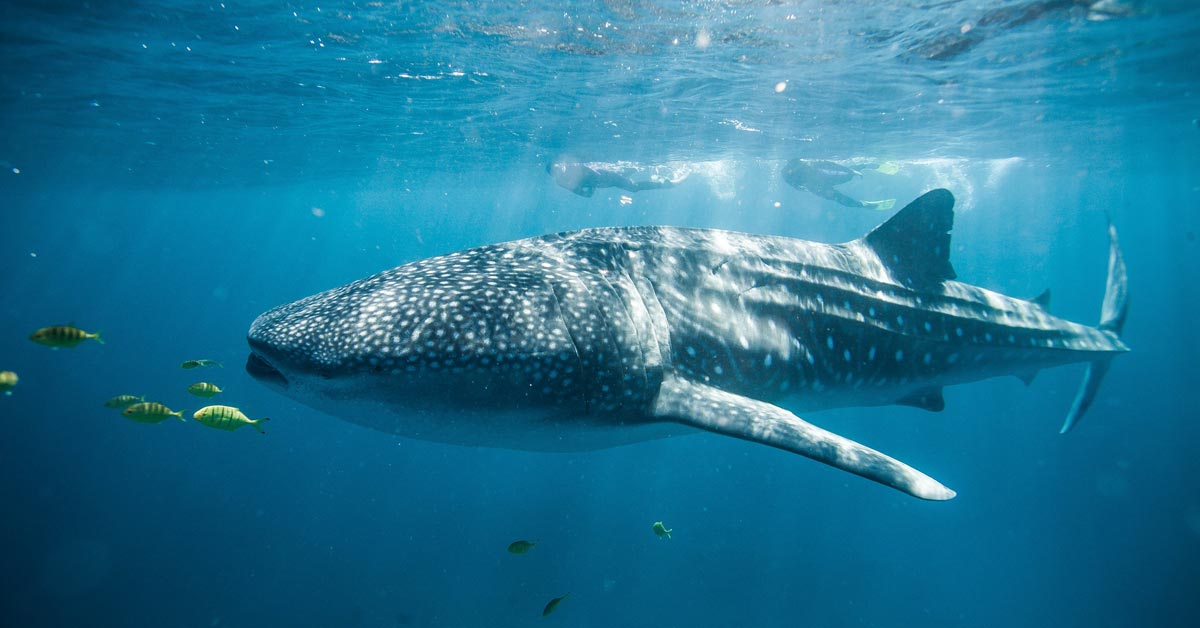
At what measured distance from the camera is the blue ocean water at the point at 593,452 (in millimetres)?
13281

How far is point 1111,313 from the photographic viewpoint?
8.49m

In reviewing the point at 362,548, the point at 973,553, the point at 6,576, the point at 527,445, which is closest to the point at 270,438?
the point at 6,576

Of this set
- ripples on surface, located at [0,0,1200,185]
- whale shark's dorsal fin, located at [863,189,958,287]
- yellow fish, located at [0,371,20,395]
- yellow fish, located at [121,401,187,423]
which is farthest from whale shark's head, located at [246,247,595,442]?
ripples on surface, located at [0,0,1200,185]

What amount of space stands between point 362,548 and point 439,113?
669 inches

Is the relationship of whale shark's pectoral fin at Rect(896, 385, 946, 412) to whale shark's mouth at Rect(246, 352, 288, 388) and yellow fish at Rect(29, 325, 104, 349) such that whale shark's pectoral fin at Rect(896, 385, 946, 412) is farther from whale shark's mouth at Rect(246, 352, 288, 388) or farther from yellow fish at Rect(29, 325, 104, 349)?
yellow fish at Rect(29, 325, 104, 349)

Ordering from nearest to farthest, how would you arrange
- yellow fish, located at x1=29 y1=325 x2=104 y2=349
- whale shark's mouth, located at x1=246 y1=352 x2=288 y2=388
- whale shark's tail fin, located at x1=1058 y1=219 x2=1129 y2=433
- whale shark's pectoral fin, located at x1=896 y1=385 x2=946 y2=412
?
whale shark's mouth, located at x1=246 y1=352 x2=288 y2=388
yellow fish, located at x1=29 y1=325 x2=104 y2=349
whale shark's pectoral fin, located at x1=896 y1=385 x2=946 y2=412
whale shark's tail fin, located at x1=1058 y1=219 x2=1129 y2=433

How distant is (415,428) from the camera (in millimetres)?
3498

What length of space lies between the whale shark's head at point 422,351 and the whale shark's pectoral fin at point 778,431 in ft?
2.46

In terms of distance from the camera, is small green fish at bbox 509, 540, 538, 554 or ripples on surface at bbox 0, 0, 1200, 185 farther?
ripples on surface at bbox 0, 0, 1200, 185

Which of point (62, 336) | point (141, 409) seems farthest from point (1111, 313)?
point (62, 336)

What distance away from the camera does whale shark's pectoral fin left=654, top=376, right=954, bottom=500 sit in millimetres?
3152

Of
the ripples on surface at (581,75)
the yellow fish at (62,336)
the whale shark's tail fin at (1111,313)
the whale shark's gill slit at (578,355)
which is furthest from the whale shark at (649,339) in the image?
the ripples on surface at (581,75)

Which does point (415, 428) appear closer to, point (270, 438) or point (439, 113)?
point (439, 113)

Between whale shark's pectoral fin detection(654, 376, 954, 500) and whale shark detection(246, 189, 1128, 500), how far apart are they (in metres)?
0.01
